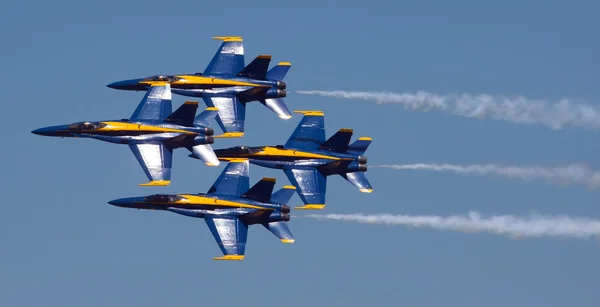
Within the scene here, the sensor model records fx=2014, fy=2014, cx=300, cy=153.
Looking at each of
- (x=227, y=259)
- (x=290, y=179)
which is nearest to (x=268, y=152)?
(x=290, y=179)

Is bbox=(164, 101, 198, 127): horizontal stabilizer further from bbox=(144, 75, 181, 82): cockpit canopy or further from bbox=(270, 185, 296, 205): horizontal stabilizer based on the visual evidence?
bbox=(270, 185, 296, 205): horizontal stabilizer

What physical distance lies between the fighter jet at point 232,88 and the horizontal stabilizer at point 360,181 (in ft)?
25.0

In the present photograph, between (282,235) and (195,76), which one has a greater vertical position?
(195,76)

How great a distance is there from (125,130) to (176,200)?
7.35m

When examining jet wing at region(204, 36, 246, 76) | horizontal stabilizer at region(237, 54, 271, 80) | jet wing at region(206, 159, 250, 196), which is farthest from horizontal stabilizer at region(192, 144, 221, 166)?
horizontal stabilizer at region(237, 54, 271, 80)

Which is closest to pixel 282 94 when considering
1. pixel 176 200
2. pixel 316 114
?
pixel 316 114

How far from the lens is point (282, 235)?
556ft

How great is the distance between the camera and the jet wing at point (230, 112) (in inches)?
6939

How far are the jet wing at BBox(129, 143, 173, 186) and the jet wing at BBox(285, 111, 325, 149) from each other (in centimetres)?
1369

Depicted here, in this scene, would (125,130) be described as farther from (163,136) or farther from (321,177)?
(321,177)

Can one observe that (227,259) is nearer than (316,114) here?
Yes

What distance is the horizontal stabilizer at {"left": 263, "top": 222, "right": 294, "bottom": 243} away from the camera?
169125mm

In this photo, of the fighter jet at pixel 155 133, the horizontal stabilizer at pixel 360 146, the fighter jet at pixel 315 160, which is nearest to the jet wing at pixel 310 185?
the fighter jet at pixel 315 160

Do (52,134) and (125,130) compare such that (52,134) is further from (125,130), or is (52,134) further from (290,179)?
(290,179)
